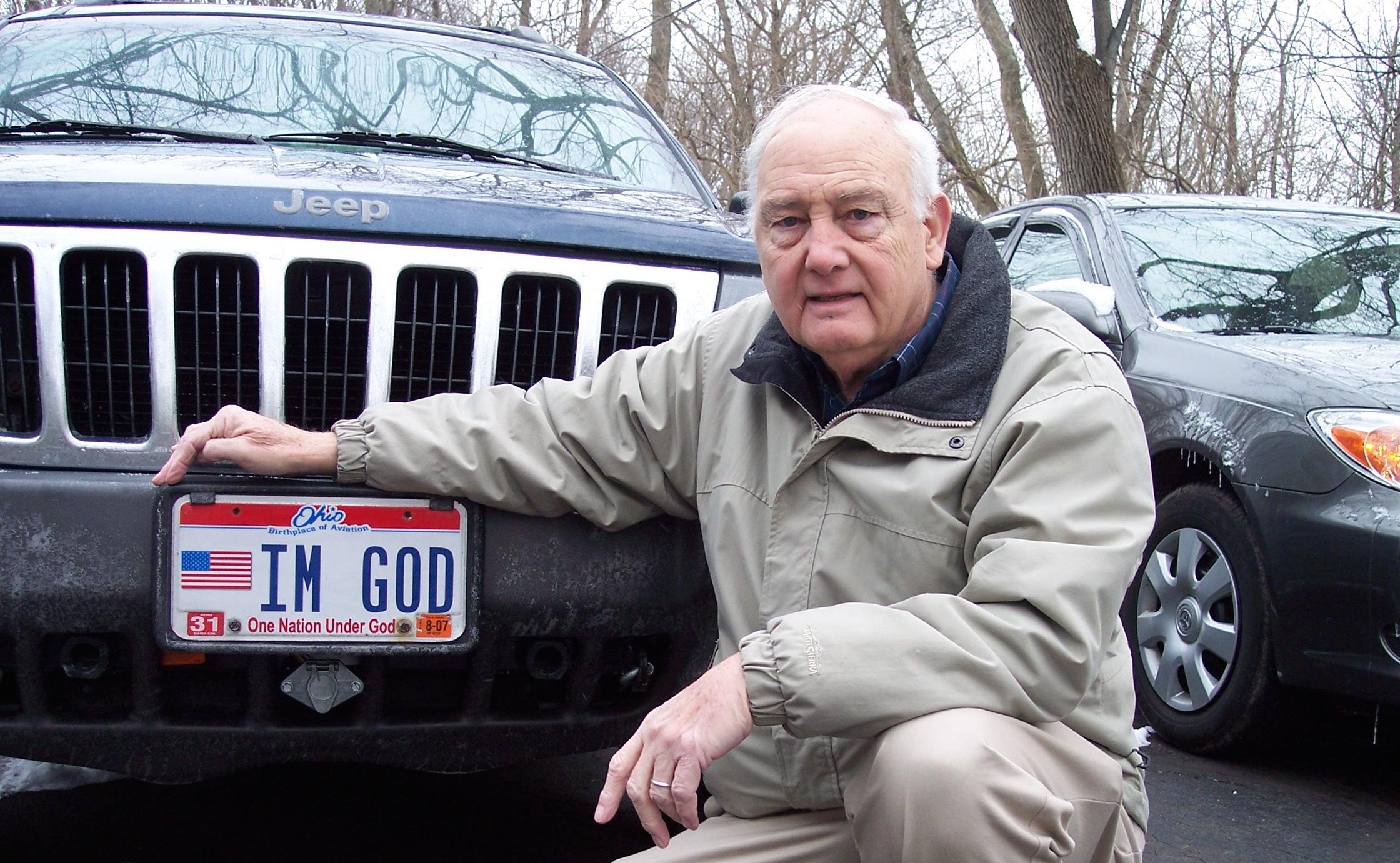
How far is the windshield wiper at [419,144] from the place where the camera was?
320 cm

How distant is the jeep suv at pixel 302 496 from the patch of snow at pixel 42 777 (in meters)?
1.07

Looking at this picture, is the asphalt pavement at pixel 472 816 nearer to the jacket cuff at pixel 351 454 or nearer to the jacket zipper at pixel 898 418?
the jacket cuff at pixel 351 454

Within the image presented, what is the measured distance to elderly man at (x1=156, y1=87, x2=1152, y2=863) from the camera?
1.76 m

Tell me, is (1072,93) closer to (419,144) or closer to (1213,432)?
(1213,432)

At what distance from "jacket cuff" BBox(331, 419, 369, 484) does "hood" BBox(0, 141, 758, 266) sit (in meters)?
0.33

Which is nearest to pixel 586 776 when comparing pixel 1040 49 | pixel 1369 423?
pixel 1369 423

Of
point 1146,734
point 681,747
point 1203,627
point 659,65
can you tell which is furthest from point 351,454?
point 659,65

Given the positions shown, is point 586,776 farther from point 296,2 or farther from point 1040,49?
point 296,2

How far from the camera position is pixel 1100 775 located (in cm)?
192

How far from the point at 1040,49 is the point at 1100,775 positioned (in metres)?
9.20

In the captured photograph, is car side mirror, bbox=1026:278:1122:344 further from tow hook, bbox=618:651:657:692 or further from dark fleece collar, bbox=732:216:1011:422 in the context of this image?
tow hook, bbox=618:651:657:692

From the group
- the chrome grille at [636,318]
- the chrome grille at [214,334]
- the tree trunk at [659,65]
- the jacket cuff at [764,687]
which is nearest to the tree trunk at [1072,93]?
the tree trunk at [659,65]

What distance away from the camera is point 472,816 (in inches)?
122

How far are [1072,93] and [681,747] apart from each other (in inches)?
370
